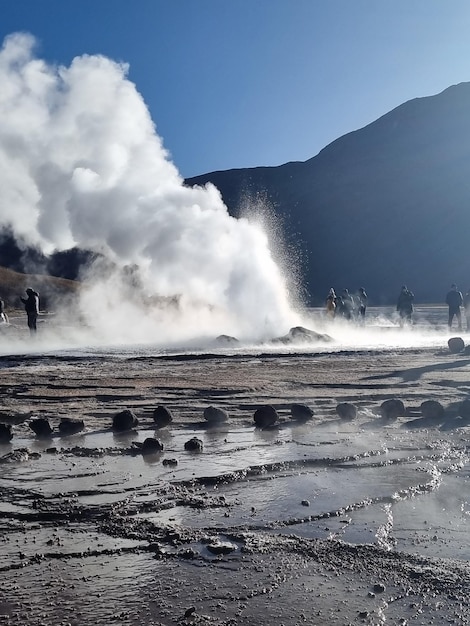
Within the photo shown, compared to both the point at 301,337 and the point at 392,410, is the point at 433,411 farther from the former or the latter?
the point at 301,337

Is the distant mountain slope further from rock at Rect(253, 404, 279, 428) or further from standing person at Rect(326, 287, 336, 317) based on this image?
rock at Rect(253, 404, 279, 428)

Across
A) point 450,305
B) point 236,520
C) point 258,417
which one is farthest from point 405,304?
point 236,520

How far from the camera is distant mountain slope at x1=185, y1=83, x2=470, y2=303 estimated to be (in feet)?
319

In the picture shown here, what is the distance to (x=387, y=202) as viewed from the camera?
112000 millimetres

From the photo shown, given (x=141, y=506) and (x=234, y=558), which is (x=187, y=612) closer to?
(x=234, y=558)

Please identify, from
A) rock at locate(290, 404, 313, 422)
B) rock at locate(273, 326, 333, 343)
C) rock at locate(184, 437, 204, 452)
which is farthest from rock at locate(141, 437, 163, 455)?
rock at locate(273, 326, 333, 343)

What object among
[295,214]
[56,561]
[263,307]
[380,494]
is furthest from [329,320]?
[295,214]

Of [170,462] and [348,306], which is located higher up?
[348,306]

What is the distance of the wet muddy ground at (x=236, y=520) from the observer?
3.75 m

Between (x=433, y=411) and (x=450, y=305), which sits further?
(x=450, y=305)

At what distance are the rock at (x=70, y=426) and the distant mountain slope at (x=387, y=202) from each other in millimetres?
79256

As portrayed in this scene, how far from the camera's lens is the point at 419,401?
35.4 ft

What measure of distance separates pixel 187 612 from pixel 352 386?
9086 mm

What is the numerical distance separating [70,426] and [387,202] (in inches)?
4294
